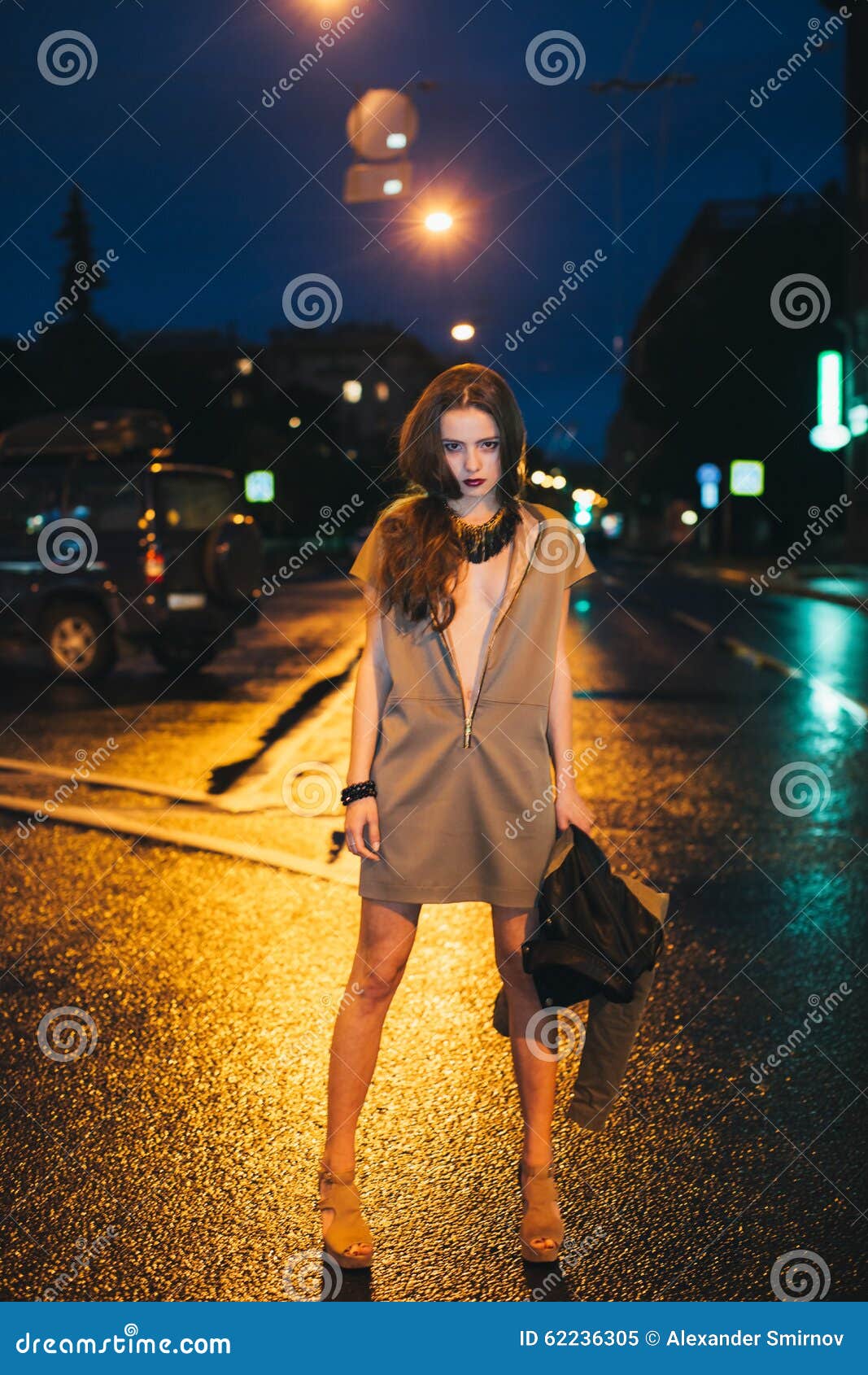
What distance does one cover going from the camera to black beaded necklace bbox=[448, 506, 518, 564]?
132 inches

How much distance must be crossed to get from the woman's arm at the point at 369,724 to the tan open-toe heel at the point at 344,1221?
30.1 inches

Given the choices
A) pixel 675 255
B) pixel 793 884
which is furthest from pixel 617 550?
pixel 793 884

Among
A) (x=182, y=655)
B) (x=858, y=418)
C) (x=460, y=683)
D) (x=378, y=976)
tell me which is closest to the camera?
(x=460, y=683)

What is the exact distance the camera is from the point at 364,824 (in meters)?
3.38

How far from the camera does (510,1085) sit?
14.6 ft

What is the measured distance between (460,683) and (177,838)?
16.3ft

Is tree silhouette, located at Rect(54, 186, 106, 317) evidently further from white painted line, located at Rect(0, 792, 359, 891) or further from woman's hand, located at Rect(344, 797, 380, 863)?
woman's hand, located at Rect(344, 797, 380, 863)

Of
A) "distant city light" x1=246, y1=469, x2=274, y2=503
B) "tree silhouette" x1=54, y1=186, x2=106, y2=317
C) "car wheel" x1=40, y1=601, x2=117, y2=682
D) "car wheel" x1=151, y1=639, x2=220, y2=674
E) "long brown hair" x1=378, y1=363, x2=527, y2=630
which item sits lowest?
"car wheel" x1=40, y1=601, x2=117, y2=682

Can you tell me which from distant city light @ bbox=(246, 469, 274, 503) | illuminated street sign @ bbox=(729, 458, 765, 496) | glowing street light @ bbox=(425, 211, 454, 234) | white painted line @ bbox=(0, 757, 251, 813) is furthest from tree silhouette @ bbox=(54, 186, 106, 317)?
white painted line @ bbox=(0, 757, 251, 813)

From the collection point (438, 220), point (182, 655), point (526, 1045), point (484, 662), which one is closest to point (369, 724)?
point (484, 662)

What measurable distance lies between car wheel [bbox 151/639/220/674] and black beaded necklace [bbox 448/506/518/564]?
1362 centimetres

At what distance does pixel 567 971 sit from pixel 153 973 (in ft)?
8.65

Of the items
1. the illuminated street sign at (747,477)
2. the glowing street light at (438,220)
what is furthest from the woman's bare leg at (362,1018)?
the illuminated street sign at (747,477)

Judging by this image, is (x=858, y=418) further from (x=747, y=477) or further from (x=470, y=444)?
(x=470, y=444)
